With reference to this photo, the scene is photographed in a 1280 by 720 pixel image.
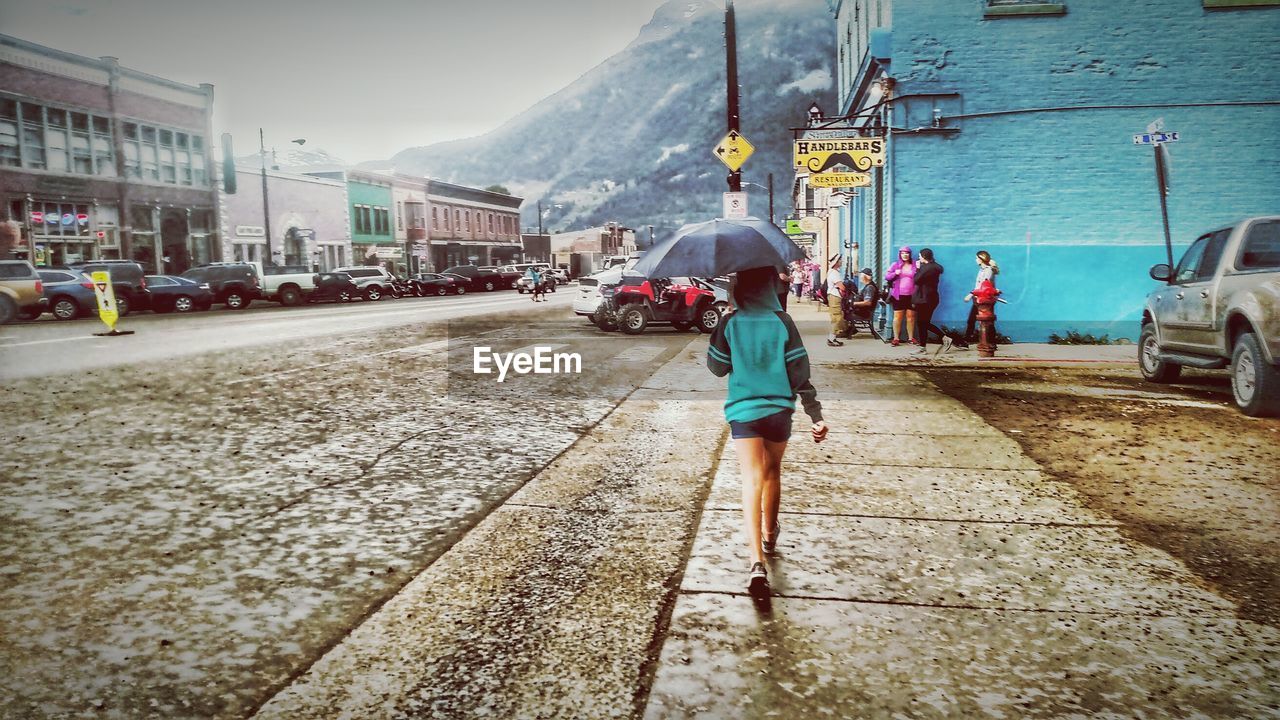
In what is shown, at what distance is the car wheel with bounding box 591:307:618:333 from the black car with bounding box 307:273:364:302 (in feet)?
76.5

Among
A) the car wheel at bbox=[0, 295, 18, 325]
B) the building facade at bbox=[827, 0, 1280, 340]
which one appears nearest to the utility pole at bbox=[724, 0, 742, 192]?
the building facade at bbox=[827, 0, 1280, 340]

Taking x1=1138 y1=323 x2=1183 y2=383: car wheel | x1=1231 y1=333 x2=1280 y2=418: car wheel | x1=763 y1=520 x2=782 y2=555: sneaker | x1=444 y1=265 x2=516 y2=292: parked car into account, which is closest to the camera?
x1=763 y1=520 x2=782 y2=555: sneaker

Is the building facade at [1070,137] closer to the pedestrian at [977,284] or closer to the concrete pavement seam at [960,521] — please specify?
the pedestrian at [977,284]

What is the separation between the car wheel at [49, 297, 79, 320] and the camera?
28.0 m

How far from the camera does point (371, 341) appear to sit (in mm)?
17828

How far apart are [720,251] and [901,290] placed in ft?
39.1

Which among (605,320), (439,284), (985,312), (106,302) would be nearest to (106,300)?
(106,302)

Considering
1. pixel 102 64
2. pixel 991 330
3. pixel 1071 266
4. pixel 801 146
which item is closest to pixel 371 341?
pixel 801 146

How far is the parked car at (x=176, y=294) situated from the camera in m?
31.9

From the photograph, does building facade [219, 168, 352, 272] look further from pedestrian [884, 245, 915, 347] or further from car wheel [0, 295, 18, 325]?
pedestrian [884, 245, 915, 347]

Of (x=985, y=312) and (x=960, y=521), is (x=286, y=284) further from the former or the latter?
(x=960, y=521)

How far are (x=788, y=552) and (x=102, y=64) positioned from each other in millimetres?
45089

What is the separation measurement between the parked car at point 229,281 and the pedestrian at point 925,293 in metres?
28.6

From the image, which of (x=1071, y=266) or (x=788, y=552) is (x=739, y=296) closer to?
(x=788, y=552)
